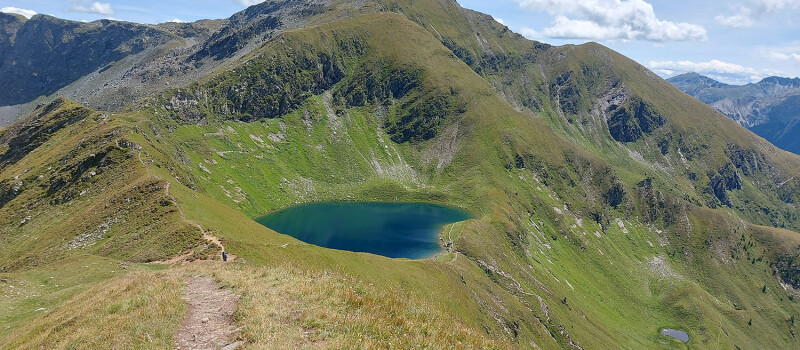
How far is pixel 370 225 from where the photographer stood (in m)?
162

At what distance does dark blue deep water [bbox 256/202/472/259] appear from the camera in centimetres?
13425

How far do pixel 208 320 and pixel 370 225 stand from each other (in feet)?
475

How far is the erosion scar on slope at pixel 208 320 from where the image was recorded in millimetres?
16263

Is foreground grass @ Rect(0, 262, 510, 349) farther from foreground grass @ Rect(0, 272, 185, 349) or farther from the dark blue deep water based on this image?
the dark blue deep water

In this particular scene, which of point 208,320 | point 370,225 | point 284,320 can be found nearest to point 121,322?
point 208,320

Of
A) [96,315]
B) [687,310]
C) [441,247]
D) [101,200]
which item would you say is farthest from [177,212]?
[687,310]

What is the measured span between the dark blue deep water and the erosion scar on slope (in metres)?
101

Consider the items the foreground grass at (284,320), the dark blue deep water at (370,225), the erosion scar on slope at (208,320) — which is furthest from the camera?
the dark blue deep water at (370,225)

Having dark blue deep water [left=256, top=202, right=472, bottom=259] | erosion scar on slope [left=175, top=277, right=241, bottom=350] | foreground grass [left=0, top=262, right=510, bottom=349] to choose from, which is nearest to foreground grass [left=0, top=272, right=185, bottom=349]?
foreground grass [left=0, top=262, right=510, bottom=349]

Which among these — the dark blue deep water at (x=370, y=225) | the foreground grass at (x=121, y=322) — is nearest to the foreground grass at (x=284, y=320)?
the foreground grass at (x=121, y=322)

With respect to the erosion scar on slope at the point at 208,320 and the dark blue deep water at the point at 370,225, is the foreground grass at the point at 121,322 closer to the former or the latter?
the erosion scar on slope at the point at 208,320

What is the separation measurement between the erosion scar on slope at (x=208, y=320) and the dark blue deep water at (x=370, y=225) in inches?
3972

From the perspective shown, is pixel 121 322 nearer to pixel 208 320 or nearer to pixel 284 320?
pixel 208 320

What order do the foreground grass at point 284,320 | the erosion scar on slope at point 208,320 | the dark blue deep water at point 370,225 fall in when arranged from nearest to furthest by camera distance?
the foreground grass at point 284,320, the erosion scar on slope at point 208,320, the dark blue deep water at point 370,225
